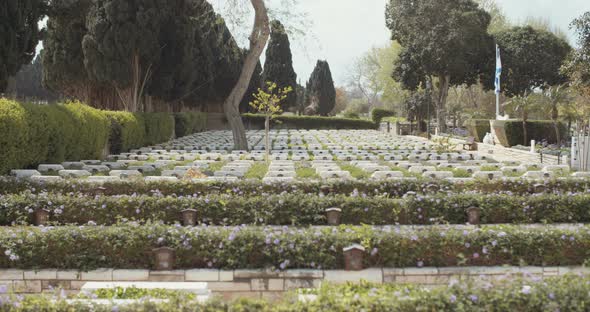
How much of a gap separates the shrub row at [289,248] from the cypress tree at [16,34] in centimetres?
1084

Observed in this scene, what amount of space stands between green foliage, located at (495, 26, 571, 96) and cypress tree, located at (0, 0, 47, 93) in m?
26.4

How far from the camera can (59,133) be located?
510 inches

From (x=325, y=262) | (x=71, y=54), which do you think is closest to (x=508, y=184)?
(x=325, y=262)

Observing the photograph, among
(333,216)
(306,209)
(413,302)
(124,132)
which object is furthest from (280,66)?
(413,302)

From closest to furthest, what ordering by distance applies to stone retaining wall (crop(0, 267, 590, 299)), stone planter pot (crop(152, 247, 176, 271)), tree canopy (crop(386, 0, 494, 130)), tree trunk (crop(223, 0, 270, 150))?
stone retaining wall (crop(0, 267, 590, 299))
stone planter pot (crop(152, 247, 176, 271))
tree trunk (crop(223, 0, 270, 150))
tree canopy (crop(386, 0, 494, 130))

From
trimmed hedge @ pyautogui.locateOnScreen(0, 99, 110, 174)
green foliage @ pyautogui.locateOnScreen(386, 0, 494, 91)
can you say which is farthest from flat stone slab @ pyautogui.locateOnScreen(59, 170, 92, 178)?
green foliage @ pyautogui.locateOnScreen(386, 0, 494, 91)

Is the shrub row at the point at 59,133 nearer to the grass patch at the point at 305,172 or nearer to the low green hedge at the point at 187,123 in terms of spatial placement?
the grass patch at the point at 305,172

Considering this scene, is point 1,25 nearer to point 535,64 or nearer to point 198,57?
point 198,57

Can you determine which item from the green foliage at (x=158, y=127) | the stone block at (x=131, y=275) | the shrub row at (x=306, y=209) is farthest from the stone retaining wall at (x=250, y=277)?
the green foliage at (x=158, y=127)

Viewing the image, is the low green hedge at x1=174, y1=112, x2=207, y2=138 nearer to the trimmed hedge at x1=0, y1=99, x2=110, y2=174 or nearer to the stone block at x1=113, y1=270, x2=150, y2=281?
the trimmed hedge at x1=0, y1=99, x2=110, y2=174

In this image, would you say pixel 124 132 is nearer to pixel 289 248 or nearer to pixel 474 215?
pixel 474 215

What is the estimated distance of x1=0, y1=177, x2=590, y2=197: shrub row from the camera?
8.83m

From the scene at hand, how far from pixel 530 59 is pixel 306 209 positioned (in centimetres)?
2943

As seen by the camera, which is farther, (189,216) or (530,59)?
(530,59)
